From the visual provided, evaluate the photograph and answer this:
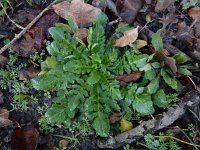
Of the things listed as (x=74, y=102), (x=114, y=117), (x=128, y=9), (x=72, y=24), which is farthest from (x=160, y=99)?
(x=72, y=24)

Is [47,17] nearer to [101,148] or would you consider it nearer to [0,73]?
[0,73]

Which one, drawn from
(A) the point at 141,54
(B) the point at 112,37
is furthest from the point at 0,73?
(A) the point at 141,54

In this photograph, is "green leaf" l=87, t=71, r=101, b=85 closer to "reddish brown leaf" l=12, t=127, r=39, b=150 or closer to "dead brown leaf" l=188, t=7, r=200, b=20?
"reddish brown leaf" l=12, t=127, r=39, b=150

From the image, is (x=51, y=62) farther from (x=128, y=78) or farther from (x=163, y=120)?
(x=163, y=120)

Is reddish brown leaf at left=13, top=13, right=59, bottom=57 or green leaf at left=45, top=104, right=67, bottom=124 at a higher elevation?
reddish brown leaf at left=13, top=13, right=59, bottom=57

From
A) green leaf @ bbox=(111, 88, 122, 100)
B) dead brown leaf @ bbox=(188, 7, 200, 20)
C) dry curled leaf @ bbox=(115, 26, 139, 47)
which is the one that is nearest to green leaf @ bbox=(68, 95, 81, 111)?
green leaf @ bbox=(111, 88, 122, 100)
